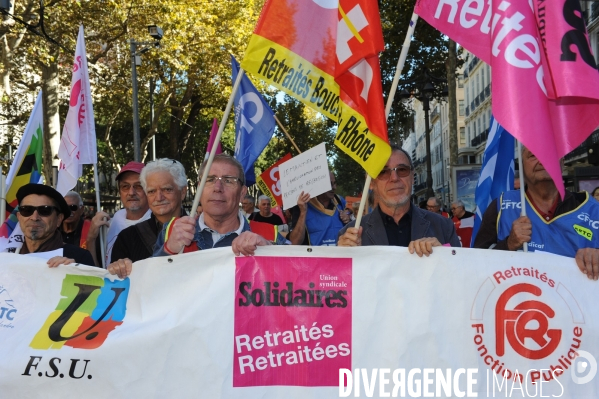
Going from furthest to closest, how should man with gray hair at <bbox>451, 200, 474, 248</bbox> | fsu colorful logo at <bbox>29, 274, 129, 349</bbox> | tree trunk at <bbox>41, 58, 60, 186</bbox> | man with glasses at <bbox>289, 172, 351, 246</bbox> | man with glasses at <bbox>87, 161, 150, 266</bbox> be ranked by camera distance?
1. tree trunk at <bbox>41, 58, 60, 186</bbox>
2. man with gray hair at <bbox>451, 200, 474, 248</bbox>
3. man with glasses at <bbox>289, 172, 351, 246</bbox>
4. man with glasses at <bbox>87, 161, 150, 266</bbox>
5. fsu colorful logo at <bbox>29, 274, 129, 349</bbox>

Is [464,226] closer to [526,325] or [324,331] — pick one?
[526,325]

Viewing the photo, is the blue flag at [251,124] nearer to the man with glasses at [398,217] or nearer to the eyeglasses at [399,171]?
the man with glasses at [398,217]

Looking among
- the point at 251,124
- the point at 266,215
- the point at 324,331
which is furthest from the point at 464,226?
the point at 324,331

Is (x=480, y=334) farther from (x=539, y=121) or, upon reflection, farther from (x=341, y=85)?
(x=341, y=85)

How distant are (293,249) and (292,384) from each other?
0.60 m

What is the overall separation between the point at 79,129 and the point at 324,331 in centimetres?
340

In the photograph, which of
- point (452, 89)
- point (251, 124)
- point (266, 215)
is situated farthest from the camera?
point (452, 89)

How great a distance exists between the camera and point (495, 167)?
5.36m

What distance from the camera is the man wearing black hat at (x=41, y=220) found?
3982 mm

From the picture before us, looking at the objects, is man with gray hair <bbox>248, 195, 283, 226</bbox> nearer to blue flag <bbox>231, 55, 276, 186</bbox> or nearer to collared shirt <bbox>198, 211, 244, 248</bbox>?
blue flag <bbox>231, 55, 276, 186</bbox>

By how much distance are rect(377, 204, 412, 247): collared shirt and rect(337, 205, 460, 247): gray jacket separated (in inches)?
1.4

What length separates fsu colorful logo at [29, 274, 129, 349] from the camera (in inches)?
128

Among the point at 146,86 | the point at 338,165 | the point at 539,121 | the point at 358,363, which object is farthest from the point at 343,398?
the point at 338,165

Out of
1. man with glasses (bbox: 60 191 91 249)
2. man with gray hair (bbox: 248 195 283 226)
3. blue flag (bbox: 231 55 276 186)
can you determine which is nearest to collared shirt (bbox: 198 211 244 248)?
man with glasses (bbox: 60 191 91 249)
